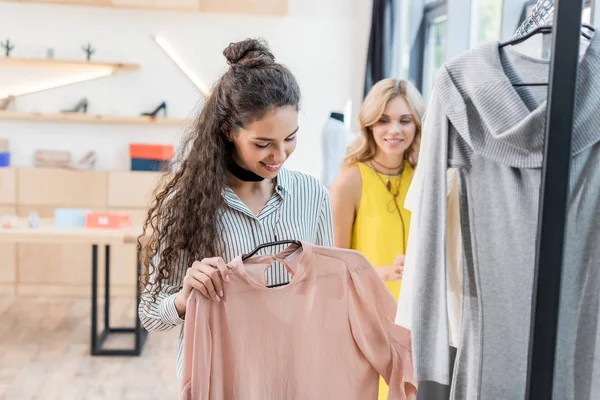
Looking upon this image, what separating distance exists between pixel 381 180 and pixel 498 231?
3.31 feet

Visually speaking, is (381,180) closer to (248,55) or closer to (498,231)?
(248,55)

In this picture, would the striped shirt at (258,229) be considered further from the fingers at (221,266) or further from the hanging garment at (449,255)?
the hanging garment at (449,255)

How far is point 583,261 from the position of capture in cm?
136

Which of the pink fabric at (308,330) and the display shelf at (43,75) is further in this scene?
the display shelf at (43,75)

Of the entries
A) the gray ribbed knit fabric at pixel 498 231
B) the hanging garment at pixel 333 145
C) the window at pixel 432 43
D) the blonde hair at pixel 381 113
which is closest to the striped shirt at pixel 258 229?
the gray ribbed knit fabric at pixel 498 231

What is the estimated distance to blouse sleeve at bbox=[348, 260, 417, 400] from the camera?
5.01 feet

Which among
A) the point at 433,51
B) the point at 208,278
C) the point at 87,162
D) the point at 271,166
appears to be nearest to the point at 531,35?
the point at 271,166

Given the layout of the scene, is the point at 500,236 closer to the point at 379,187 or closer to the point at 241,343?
the point at 241,343

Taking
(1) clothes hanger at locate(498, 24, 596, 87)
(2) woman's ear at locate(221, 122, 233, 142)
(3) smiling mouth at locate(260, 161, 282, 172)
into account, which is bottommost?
(3) smiling mouth at locate(260, 161, 282, 172)

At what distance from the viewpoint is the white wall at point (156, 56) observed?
6.42m

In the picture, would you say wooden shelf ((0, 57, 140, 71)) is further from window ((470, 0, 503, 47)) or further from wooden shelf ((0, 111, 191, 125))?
window ((470, 0, 503, 47))

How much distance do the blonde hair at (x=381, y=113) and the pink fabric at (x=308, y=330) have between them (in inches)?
40.5

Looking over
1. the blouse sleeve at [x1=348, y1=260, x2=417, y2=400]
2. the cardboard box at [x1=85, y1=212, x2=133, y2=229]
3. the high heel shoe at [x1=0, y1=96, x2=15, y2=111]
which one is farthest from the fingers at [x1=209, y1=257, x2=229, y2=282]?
the high heel shoe at [x1=0, y1=96, x2=15, y2=111]

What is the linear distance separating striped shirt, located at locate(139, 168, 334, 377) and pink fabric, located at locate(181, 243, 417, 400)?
122 millimetres
